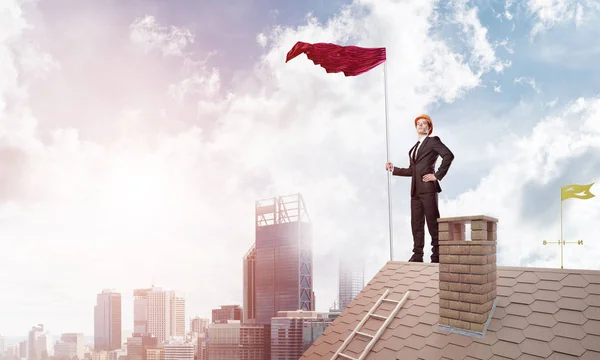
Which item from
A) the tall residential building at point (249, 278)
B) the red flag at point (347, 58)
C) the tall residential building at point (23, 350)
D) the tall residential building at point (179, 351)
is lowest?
the tall residential building at point (179, 351)

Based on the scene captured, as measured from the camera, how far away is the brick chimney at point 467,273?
193 inches

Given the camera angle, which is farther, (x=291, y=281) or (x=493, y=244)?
(x=291, y=281)

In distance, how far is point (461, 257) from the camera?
504 centimetres

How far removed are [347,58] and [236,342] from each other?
52.1 meters

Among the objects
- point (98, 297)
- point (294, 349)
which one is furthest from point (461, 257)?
point (98, 297)

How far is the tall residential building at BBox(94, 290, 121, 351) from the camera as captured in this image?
216 ft

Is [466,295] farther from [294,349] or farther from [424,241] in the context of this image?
[294,349]

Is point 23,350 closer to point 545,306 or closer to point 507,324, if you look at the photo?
point 507,324

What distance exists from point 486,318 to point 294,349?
4261cm

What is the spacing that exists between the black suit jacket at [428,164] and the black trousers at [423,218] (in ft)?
0.37

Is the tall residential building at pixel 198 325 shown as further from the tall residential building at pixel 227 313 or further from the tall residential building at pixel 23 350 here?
the tall residential building at pixel 23 350

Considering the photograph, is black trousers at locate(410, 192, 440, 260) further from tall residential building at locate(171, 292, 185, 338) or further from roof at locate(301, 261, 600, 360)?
tall residential building at locate(171, 292, 185, 338)

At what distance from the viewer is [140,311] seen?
251 ft

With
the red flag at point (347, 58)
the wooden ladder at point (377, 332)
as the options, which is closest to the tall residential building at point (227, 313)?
the red flag at point (347, 58)
